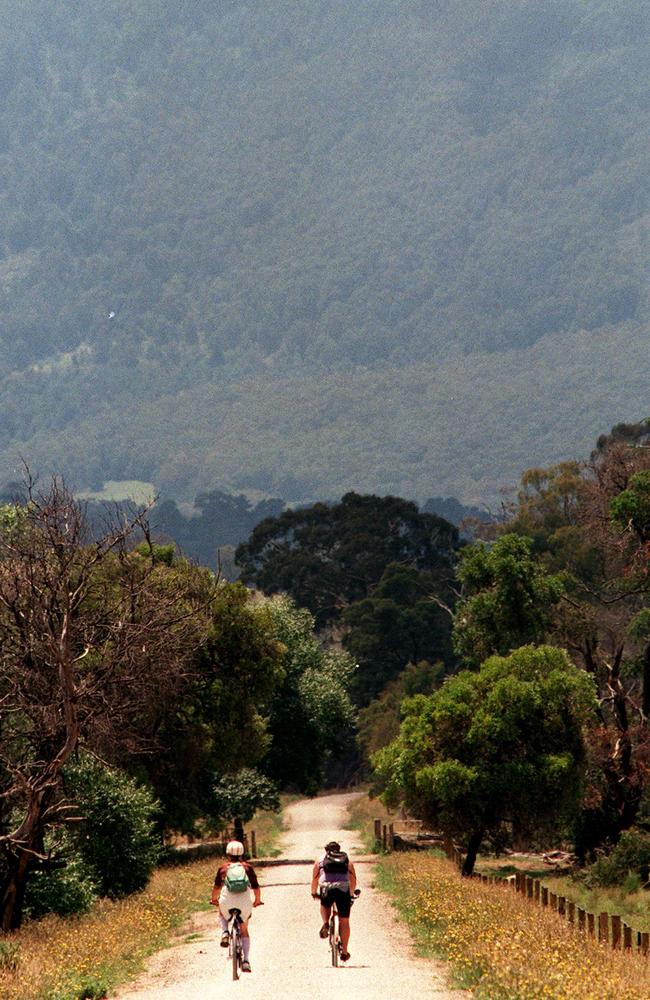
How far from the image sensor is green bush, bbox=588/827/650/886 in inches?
1895

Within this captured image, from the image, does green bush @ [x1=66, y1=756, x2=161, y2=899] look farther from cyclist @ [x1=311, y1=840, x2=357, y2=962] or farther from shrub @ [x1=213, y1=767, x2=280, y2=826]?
Answer: shrub @ [x1=213, y1=767, x2=280, y2=826]

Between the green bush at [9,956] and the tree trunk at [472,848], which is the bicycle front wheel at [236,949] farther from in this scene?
the tree trunk at [472,848]

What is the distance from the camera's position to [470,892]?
33.3 m

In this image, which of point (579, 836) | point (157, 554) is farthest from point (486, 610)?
point (157, 554)

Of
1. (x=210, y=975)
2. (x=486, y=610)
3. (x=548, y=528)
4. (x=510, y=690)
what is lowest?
(x=210, y=975)

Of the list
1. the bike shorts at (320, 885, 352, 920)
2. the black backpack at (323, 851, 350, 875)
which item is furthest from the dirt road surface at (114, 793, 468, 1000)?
the black backpack at (323, 851, 350, 875)

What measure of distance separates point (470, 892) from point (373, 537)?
382 feet

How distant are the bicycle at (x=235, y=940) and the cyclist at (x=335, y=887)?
1368mm

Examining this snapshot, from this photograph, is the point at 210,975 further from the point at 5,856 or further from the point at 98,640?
the point at 98,640

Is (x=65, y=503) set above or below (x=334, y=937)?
above

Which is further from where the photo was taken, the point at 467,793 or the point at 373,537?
the point at 373,537

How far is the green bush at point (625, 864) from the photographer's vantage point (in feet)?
158

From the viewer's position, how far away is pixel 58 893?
35125 mm

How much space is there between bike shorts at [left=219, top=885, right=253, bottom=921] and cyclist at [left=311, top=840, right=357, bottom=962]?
1189mm
